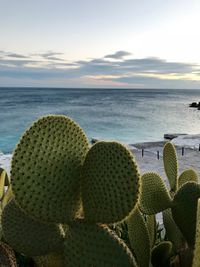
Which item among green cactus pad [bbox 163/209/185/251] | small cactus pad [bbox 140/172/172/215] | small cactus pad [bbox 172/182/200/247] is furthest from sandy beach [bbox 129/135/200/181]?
small cactus pad [bbox 172/182/200/247]

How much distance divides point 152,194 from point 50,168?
0.70 metres

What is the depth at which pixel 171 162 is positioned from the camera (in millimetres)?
2152

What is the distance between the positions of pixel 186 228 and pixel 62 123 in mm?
759

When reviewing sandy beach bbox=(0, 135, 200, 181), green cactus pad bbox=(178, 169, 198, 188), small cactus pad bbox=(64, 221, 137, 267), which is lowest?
sandy beach bbox=(0, 135, 200, 181)

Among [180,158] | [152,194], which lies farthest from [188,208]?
[180,158]

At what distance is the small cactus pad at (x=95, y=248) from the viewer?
137cm

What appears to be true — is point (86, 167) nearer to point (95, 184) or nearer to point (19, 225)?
point (95, 184)

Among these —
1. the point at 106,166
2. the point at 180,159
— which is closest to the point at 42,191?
the point at 106,166

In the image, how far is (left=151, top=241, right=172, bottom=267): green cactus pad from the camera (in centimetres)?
177

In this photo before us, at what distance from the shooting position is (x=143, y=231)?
5.72ft

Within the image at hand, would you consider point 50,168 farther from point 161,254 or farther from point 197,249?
point 161,254

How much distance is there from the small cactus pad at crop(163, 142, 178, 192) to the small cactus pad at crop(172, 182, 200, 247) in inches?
16.1

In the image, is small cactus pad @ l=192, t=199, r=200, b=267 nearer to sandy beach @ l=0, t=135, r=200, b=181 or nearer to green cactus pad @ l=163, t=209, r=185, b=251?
green cactus pad @ l=163, t=209, r=185, b=251

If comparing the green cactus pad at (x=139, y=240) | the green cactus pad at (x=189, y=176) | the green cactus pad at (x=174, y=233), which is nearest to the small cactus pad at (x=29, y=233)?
the green cactus pad at (x=139, y=240)
